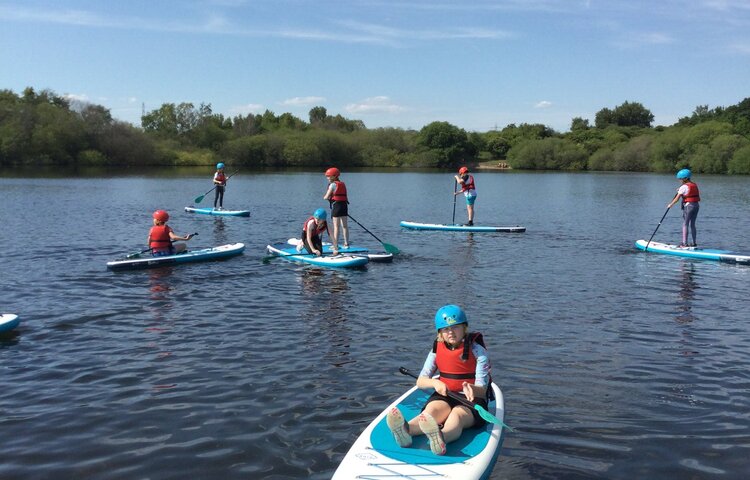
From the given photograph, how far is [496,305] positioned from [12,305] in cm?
971

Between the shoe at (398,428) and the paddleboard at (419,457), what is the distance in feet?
0.20

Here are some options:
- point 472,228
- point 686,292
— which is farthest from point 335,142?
point 686,292

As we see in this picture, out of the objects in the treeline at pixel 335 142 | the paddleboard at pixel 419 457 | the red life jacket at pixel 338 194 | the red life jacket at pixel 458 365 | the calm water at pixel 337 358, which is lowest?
the calm water at pixel 337 358

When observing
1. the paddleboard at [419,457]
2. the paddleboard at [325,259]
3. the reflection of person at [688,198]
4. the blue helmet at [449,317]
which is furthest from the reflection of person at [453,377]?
the reflection of person at [688,198]

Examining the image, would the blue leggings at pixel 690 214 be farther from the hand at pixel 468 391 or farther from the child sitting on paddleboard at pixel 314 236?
the hand at pixel 468 391

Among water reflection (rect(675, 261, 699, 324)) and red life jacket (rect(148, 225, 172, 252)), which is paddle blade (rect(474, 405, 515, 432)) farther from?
red life jacket (rect(148, 225, 172, 252))

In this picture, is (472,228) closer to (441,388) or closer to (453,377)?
(453,377)

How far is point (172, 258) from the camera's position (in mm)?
17094

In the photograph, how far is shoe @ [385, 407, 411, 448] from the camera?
6043 mm

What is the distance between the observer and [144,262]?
1652 centimetres

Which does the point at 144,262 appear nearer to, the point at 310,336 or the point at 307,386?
the point at 310,336

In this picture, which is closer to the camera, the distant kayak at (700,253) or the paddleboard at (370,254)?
the paddleboard at (370,254)

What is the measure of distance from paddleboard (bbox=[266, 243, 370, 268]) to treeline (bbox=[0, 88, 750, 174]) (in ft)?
275

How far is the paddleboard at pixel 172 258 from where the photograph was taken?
53.7ft
